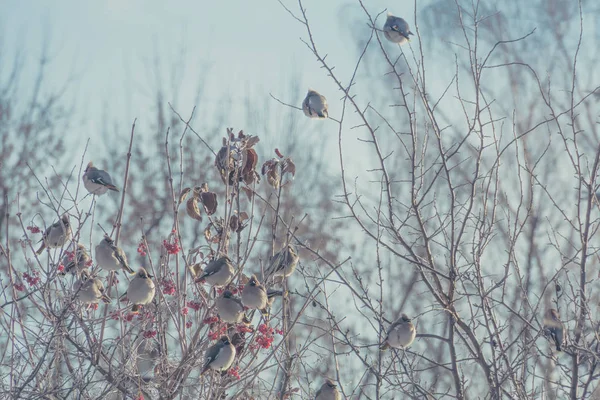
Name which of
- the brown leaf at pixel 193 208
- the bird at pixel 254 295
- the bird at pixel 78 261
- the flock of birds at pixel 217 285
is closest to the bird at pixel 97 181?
the flock of birds at pixel 217 285

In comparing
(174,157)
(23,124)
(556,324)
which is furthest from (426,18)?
(556,324)

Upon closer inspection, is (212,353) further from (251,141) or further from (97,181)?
(97,181)

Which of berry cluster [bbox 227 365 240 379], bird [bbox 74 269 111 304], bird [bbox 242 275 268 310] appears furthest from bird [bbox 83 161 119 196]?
berry cluster [bbox 227 365 240 379]

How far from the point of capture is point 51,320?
4453 millimetres

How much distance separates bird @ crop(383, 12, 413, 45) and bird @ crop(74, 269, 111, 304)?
2462mm

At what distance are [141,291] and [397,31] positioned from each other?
99.0 inches

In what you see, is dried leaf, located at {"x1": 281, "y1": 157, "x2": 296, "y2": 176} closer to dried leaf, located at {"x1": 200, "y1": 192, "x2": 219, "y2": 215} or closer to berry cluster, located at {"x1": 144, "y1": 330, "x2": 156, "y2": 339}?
dried leaf, located at {"x1": 200, "y1": 192, "x2": 219, "y2": 215}

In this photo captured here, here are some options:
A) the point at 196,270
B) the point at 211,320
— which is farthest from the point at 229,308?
the point at 196,270

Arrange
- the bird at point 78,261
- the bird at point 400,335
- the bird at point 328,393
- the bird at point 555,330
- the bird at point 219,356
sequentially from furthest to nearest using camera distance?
the bird at point 328,393, the bird at point 400,335, the bird at point 78,261, the bird at point 555,330, the bird at point 219,356

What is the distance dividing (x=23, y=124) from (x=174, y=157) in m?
2.54

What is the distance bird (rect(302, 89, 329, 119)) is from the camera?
19.0ft

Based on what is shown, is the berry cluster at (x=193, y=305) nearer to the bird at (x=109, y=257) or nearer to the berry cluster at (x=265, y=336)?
the berry cluster at (x=265, y=336)

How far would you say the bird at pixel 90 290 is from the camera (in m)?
4.59

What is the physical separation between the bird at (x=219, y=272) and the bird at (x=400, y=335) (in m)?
1.03
